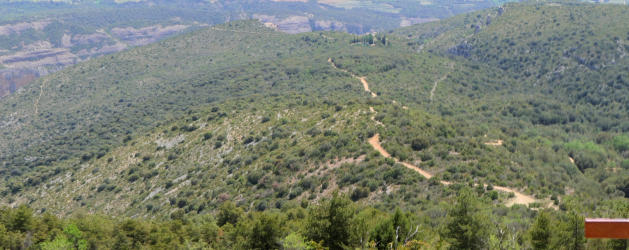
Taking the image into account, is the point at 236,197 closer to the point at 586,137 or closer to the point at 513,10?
the point at 586,137

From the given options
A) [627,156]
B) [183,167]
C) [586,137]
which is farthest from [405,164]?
[586,137]

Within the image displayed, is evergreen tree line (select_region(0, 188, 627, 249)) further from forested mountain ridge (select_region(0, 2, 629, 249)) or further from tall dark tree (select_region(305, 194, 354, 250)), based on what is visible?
forested mountain ridge (select_region(0, 2, 629, 249))

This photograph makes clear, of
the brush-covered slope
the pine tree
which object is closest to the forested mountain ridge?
the pine tree

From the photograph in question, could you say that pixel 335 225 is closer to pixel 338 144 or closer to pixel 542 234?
pixel 542 234

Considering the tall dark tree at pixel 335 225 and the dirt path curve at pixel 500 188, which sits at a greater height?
the tall dark tree at pixel 335 225

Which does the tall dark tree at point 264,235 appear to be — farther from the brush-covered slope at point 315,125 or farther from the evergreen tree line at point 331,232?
the brush-covered slope at point 315,125

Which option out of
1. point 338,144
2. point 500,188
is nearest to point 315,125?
point 338,144

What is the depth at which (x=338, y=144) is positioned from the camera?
165 ft

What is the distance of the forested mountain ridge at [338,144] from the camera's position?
2816 cm

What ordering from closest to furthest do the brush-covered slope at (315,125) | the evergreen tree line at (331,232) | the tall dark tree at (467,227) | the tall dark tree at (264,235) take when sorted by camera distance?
1. the evergreen tree line at (331,232)
2. the tall dark tree at (467,227)
3. the tall dark tree at (264,235)
4. the brush-covered slope at (315,125)

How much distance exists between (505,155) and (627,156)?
93.0 ft

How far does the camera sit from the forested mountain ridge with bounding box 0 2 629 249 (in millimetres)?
28156

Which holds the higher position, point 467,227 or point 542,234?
point 542,234

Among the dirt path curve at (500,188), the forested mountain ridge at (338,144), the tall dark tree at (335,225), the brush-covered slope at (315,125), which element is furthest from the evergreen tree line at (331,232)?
the brush-covered slope at (315,125)
